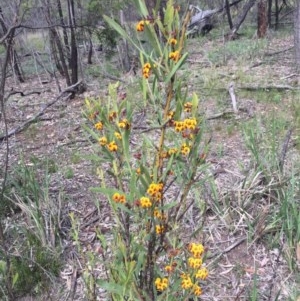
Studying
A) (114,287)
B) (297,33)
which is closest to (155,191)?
(114,287)

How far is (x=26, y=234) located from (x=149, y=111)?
8.36ft

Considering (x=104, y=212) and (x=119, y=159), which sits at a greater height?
(x=119, y=159)

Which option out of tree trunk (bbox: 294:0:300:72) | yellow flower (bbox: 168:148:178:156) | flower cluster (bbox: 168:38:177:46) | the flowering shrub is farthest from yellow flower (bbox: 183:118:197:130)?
tree trunk (bbox: 294:0:300:72)

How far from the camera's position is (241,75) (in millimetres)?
6051

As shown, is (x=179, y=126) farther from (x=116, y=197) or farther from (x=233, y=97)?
(x=233, y=97)

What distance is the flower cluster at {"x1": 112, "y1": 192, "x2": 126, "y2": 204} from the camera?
4.40 feet

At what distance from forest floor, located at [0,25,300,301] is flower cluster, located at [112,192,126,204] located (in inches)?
7.4

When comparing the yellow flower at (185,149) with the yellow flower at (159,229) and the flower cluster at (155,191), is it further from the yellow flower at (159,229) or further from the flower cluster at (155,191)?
the yellow flower at (159,229)

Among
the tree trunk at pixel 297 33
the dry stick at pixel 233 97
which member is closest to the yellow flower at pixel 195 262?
the dry stick at pixel 233 97

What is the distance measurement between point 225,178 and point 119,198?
200 centimetres

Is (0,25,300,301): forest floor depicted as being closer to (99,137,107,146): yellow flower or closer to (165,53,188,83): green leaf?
(99,137,107,146): yellow flower

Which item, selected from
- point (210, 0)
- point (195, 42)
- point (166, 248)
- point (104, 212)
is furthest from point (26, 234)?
point (210, 0)

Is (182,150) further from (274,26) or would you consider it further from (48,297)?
(274,26)

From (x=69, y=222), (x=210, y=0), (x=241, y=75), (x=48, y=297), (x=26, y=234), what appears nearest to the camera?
(x=48, y=297)
